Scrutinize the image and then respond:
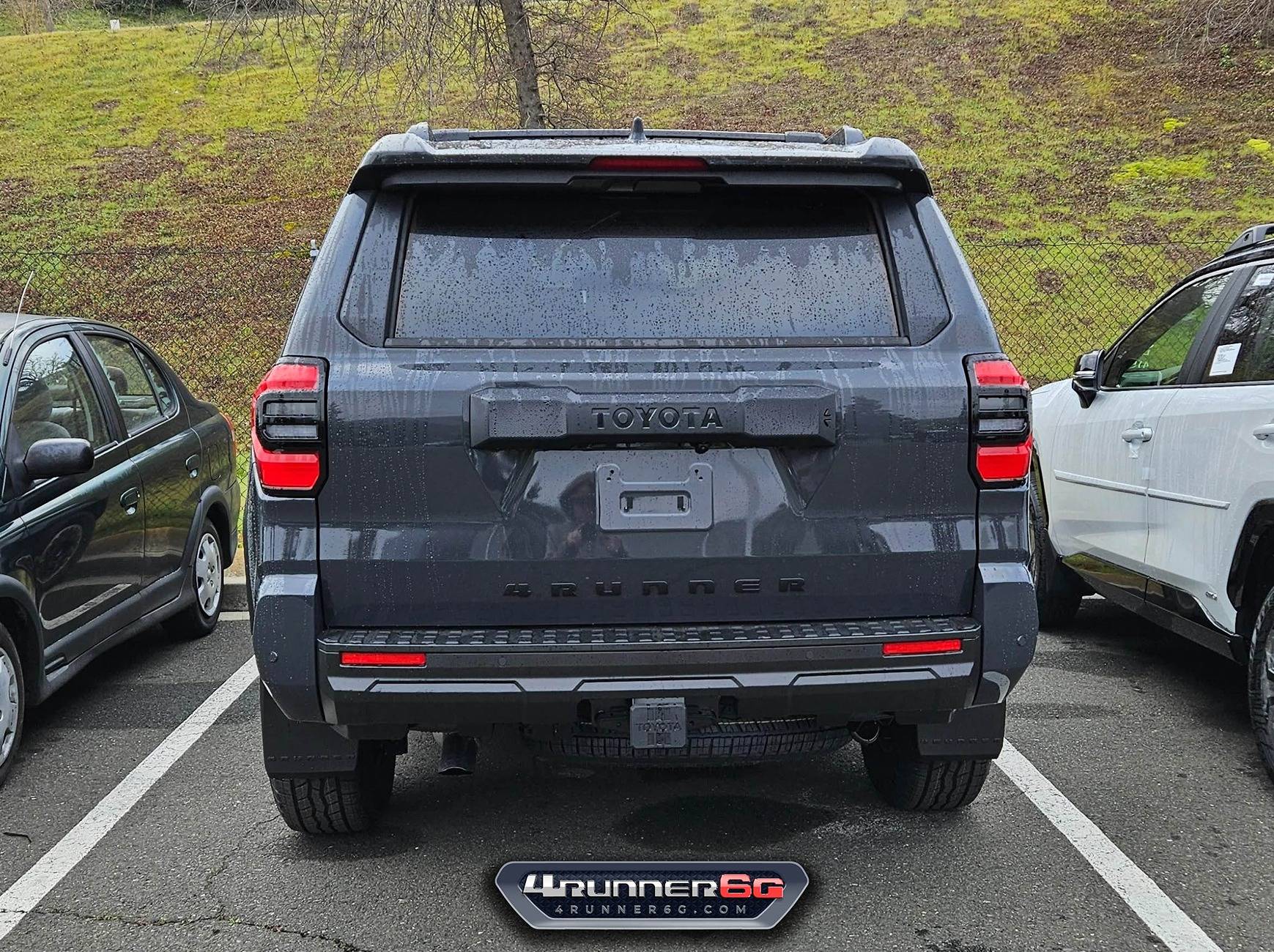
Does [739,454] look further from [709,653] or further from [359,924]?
[359,924]

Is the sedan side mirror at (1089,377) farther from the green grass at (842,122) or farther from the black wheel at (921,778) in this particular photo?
the green grass at (842,122)

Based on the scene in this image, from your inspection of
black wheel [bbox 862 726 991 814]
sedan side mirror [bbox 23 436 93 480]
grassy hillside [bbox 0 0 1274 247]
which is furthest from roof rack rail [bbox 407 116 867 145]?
grassy hillside [bbox 0 0 1274 247]

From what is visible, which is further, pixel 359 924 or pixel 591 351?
pixel 359 924

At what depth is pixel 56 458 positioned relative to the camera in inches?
178

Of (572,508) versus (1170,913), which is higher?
(572,508)

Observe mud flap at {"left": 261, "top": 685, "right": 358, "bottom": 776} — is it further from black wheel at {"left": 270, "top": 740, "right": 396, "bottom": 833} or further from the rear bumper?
the rear bumper

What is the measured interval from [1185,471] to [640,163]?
2897mm

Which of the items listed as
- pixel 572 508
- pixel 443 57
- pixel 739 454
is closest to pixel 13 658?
pixel 572 508

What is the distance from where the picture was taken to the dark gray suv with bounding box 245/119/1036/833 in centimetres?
289

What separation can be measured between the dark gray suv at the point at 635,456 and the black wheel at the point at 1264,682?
163 centimetres

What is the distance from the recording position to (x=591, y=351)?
2.94 metres

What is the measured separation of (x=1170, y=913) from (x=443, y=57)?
41.7ft

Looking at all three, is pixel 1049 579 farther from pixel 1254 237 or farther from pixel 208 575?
pixel 208 575

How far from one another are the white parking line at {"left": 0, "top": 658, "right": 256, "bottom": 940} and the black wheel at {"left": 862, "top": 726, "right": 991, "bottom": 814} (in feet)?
8.40
